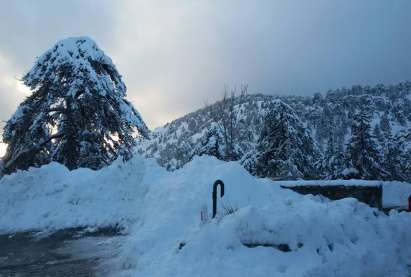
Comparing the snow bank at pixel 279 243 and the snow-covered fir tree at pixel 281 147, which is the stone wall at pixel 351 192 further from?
the snow-covered fir tree at pixel 281 147

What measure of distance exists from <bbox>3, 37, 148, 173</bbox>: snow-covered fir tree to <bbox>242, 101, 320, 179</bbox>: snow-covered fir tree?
15298 millimetres

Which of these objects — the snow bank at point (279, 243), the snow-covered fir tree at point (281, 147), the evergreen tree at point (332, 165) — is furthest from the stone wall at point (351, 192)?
the evergreen tree at point (332, 165)

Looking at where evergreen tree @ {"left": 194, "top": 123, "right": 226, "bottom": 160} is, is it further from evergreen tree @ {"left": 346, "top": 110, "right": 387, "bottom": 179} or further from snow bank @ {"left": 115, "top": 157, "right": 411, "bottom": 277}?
snow bank @ {"left": 115, "top": 157, "right": 411, "bottom": 277}

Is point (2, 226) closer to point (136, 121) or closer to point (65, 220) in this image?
point (65, 220)

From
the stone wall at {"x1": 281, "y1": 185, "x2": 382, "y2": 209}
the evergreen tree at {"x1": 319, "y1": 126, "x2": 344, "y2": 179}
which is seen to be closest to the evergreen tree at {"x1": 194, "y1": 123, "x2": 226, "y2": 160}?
the evergreen tree at {"x1": 319, "y1": 126, "x2": 344, "y2": 179}

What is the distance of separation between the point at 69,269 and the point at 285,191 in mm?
5911

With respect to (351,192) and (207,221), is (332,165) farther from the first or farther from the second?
(207,221)

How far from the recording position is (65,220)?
11609mm

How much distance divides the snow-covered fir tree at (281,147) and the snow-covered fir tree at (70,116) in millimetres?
15298

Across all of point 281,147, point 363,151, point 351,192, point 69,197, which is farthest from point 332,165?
point 69,197

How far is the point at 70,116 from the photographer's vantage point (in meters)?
21.0

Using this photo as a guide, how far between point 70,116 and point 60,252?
1294 cm

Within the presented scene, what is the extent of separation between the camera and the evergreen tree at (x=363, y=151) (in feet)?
114

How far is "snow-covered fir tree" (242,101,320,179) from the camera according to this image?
114 ft
